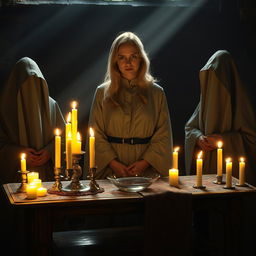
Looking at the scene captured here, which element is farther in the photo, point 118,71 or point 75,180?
point 118,71

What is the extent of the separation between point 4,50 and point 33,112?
111 cm

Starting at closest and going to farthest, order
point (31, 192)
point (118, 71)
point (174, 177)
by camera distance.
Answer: point (31, 192), point (174, 177), point (118, 71)

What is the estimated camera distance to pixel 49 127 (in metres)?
6.15

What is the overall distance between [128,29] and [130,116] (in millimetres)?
1660

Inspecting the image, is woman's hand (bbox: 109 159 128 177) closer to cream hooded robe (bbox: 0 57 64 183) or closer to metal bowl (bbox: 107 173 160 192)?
metal bowl (bbox: 107 173 160 192)

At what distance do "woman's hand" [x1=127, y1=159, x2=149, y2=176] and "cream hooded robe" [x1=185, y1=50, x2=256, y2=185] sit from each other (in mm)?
946

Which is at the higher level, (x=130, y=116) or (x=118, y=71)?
(x=118, y=71)

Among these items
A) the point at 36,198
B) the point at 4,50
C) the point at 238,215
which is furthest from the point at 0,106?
the point at 238,215

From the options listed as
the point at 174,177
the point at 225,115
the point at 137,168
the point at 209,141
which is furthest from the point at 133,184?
the point at 225,115

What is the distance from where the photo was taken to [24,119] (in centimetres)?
606

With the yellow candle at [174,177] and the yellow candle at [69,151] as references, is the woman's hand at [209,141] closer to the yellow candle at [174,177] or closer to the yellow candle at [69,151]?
the yellow candle at [174,177]

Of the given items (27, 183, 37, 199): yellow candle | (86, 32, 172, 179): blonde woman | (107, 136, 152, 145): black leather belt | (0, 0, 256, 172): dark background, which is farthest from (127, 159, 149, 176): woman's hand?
(0, 0, 256, 172): dark background

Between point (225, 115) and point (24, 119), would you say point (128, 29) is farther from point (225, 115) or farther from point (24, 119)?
point (24, 119)

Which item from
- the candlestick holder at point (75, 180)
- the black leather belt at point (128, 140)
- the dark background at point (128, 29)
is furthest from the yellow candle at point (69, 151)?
the dark background at point (128, 29)
